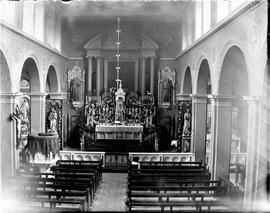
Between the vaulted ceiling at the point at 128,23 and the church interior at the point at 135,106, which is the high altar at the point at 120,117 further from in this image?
the vaulted ceiling at the point at 128,23

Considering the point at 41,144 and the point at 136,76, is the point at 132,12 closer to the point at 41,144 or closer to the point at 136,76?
the point at 136,76

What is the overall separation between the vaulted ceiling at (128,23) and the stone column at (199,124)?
18.7ft

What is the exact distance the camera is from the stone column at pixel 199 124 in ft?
51.3

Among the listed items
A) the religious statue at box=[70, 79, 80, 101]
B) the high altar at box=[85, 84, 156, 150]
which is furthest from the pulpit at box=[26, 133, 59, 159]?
the religious statue at box=[70, 79, 80, 101]

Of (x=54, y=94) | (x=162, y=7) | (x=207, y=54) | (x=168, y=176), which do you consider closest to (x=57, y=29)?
(x=54, y=94)

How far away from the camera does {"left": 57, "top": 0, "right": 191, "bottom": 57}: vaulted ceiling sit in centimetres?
1945

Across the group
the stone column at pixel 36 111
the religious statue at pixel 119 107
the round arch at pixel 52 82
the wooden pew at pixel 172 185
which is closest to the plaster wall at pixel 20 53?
the stone column at pixel 36 111

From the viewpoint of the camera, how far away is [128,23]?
21.5 metres

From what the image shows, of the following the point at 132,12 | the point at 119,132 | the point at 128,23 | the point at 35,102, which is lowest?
the point at 119,132

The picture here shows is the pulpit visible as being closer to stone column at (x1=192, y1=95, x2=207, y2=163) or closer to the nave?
the nave

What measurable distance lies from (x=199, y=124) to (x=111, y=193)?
5588 mm

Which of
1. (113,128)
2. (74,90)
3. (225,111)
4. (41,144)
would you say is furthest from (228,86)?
(74,90)

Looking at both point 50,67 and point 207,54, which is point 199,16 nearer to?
point 207,54

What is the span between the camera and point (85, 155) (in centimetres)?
1622
